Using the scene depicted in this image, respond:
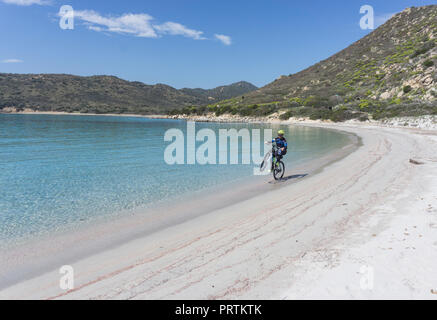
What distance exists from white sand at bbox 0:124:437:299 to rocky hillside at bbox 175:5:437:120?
46090mm

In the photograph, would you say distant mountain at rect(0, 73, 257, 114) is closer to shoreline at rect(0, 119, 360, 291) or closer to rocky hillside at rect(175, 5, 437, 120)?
rocky hillside at rect(175, 5, 437, 120)

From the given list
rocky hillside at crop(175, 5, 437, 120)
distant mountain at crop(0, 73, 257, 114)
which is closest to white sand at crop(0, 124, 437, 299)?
rocky hillside at crop(175, 5, 437, 120)

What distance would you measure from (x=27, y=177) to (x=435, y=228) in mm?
15196

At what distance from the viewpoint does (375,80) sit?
247ft

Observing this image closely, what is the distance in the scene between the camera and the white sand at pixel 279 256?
429 centimetres

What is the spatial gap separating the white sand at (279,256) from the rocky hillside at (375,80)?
151 feet

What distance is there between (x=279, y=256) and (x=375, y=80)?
82.0m

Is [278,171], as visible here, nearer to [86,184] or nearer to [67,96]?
[86,184]

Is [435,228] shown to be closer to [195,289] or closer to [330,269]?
[330,269]

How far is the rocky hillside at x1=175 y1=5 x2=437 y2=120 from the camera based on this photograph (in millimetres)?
56344

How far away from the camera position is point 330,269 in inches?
185

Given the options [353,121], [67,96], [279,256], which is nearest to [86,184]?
[279,256]
